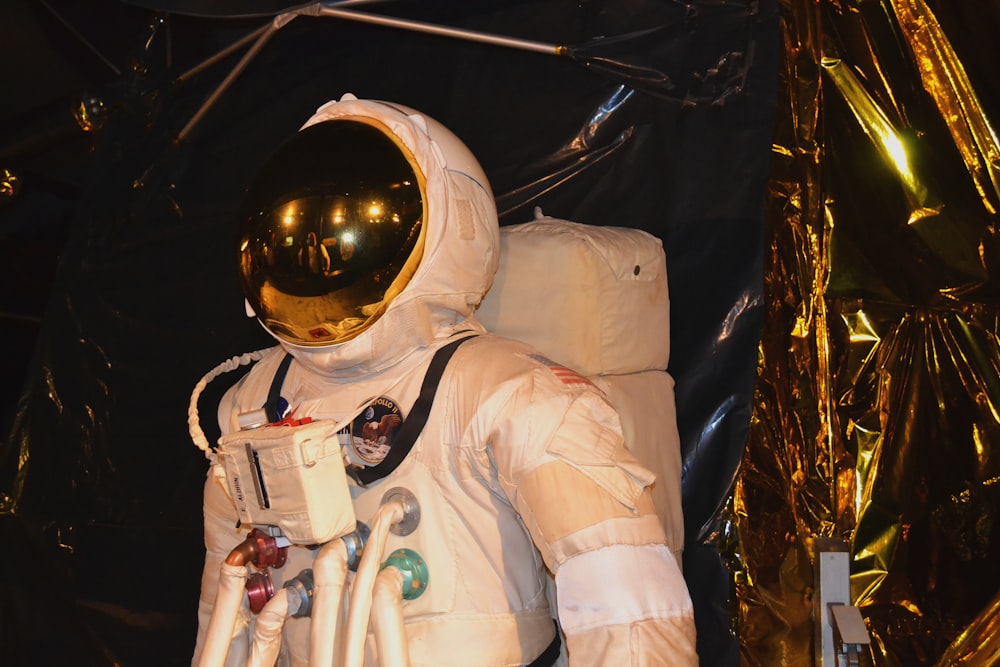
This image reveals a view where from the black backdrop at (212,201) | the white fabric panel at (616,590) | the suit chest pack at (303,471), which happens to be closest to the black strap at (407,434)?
the suit chest pack at (303,471)

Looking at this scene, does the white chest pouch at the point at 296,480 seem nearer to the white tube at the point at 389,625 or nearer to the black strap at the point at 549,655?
the white tube at the point at 389,625

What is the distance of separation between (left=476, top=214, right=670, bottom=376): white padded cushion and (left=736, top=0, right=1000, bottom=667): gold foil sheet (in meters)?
0.22

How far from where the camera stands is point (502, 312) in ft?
4.72

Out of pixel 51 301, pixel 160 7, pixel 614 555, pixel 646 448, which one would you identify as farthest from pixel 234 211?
pixel 614 555

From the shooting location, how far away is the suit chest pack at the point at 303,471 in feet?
3.69

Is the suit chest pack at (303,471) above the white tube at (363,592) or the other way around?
above

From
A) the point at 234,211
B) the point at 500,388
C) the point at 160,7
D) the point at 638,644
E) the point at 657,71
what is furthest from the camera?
the point at 234,211

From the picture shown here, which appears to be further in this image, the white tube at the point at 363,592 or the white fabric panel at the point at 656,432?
the white fabric panel at the point at 656,432

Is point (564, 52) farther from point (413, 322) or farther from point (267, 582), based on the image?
point (267, 582)

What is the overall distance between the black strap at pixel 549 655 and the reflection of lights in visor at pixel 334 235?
1.57 feet

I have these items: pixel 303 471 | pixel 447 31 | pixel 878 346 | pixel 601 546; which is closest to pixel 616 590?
pixel 601 546

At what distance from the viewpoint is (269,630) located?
45.4 inches

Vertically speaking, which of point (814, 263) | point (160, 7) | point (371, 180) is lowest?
Result: point (814, 263)

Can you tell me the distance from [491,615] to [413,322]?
38 centimetres
